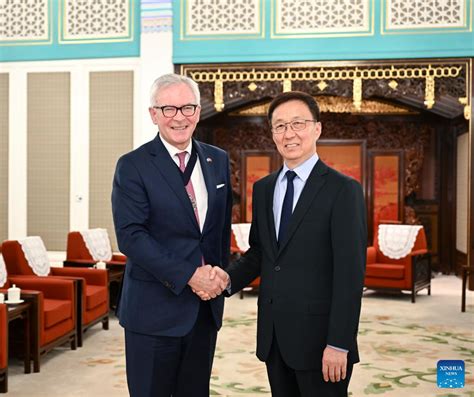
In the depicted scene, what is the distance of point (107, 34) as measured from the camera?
782 cm

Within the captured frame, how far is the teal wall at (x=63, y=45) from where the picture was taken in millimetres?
7789

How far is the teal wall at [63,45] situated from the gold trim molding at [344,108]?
103 inches

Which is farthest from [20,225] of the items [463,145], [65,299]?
[463,145]

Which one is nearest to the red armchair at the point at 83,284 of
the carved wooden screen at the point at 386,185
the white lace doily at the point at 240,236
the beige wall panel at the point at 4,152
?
the white lace doily at the point at 240,236

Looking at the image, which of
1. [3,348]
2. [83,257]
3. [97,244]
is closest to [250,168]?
[97,244]

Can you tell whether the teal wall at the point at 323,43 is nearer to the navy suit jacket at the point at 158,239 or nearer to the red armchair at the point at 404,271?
the red armchair at the point at 404,271

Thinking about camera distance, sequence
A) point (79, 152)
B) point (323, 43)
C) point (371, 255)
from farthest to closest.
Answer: point (371, 255), point (79, 152), point (323, 43)

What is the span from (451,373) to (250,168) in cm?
726

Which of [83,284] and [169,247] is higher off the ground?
[169,247]

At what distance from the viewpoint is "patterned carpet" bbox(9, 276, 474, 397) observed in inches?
162

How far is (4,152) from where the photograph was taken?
8148mm

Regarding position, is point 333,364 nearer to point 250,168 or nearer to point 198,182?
point 198,182

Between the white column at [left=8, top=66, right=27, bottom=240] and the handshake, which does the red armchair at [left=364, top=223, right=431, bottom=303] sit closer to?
the white column at [left=8, top=66, right=27, bottom=240]

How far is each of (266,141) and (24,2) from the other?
424cm
